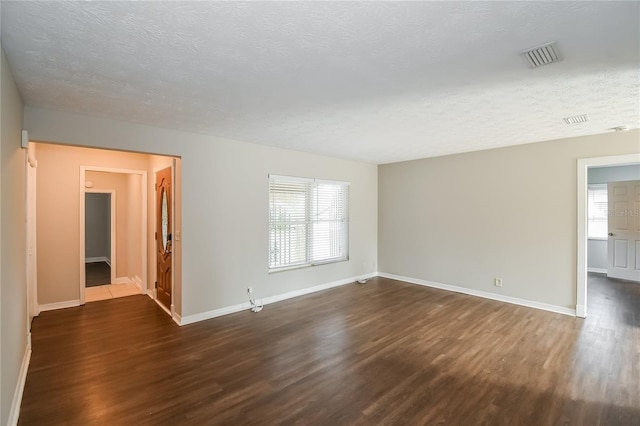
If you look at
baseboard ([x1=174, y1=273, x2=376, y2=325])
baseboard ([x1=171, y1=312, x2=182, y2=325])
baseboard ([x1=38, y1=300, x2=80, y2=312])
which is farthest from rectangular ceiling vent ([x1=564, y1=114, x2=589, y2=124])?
baseboard ([x1=38, y1=300, x2=80, y2=312])

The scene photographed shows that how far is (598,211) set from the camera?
7.10m

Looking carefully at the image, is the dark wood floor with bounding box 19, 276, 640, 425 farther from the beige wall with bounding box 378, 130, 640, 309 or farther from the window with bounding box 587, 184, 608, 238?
the window with bounding box 587, 184, 608, 238

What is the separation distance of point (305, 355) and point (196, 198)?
2.43 m

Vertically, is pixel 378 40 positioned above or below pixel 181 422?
above

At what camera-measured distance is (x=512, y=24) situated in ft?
5.32

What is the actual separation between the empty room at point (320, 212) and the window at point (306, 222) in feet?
0.14

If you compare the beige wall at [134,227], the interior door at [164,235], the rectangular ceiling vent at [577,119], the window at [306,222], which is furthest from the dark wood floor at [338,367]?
the rectangular ceiling vent at [577,119]

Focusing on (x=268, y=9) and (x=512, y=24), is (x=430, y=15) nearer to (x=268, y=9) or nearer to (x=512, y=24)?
(x=512, y=24)

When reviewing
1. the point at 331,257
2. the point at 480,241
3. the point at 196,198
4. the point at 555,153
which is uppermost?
the point at 555,153

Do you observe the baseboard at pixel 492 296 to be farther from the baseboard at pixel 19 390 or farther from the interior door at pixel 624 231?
the baseboard at pixel 19 390

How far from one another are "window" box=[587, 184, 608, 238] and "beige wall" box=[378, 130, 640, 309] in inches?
152

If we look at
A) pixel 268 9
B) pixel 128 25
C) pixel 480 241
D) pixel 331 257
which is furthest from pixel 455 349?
pixel 128 25

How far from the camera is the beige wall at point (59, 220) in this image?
14.6 feet

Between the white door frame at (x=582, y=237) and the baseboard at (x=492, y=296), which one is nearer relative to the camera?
the white door frame at (x=582, y=237)
